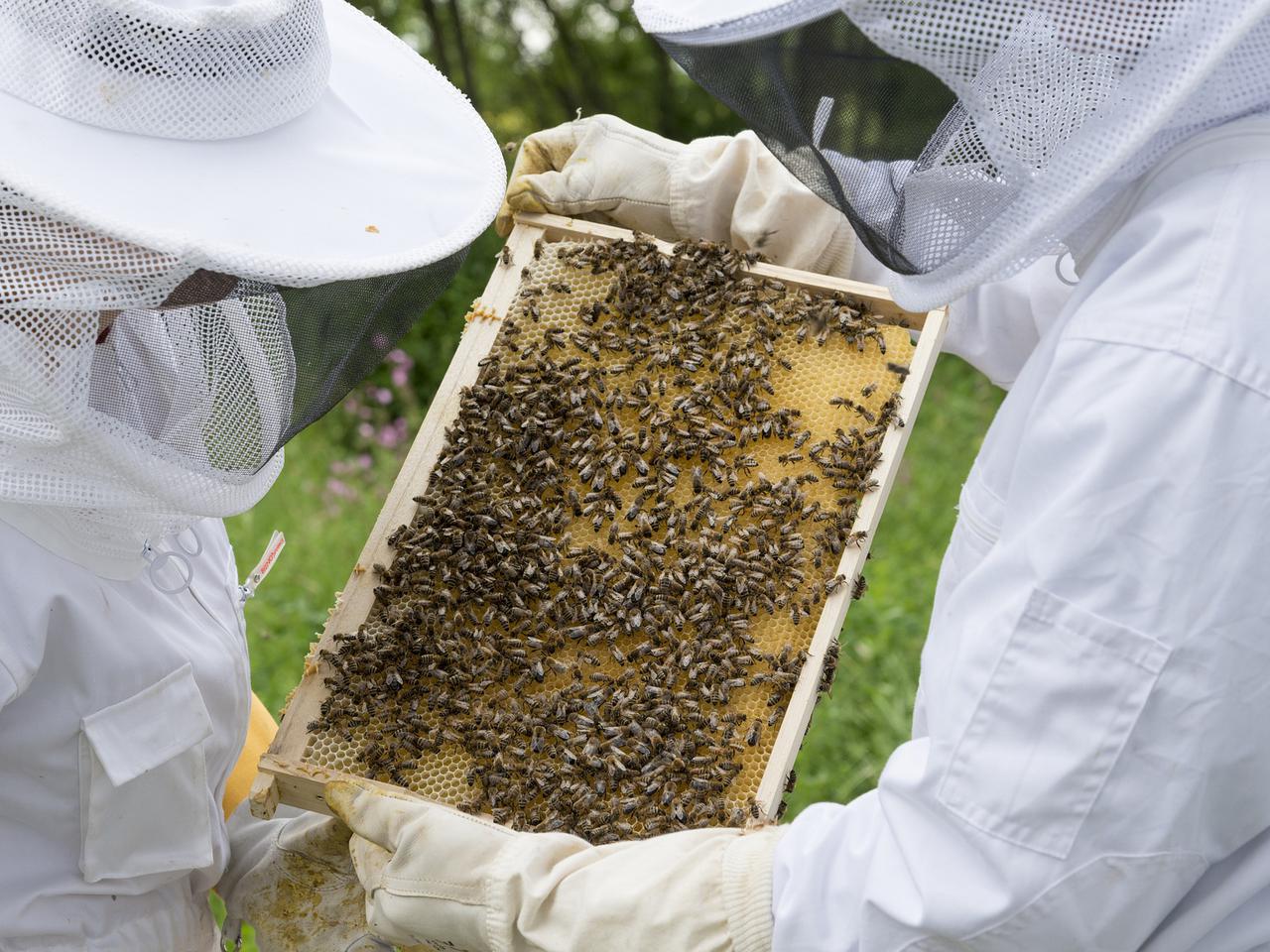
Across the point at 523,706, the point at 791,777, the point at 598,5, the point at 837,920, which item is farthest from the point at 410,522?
the point at 598,5

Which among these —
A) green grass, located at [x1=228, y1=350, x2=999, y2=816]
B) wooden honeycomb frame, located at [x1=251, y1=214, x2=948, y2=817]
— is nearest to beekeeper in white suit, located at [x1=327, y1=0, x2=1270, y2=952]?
wooden honeycomb frame, located at [x1=251, y1=214, x2=948, y2=817]

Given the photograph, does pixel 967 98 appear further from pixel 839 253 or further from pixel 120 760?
pixel 120 760

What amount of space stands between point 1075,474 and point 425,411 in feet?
22.3

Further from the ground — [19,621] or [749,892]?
[19,621]

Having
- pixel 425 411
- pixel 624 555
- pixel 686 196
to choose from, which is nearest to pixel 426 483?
pixel 624 555

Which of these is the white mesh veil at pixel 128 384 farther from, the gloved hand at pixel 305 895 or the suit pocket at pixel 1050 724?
the suit pocket at pixel 1050 724

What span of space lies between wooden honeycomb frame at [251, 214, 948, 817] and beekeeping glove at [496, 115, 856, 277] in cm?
14

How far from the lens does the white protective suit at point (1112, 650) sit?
77.0 inches

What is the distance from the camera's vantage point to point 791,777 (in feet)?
10.5

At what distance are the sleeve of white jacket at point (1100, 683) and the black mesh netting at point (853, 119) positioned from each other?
1.27 ft

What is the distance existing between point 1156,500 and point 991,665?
400 millimetres

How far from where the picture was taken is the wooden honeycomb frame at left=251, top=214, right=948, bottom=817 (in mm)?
3051

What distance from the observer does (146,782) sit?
114 inches

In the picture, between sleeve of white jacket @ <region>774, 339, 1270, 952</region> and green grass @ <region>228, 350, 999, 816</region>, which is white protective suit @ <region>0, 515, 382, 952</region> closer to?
sleeve of white jacket @ <region>774, 339, 1270, 952</region>
